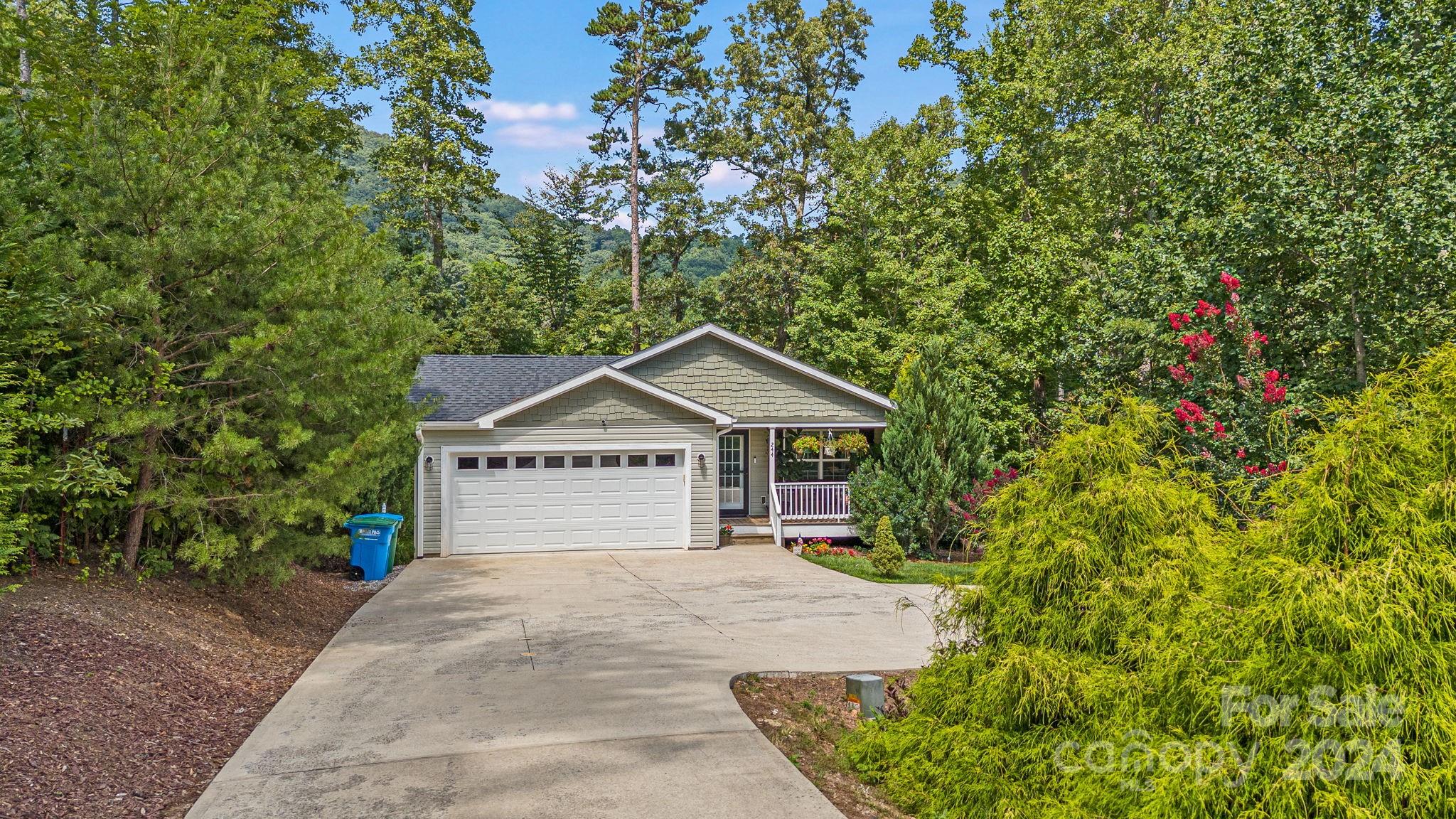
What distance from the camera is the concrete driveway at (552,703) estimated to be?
4902 mm

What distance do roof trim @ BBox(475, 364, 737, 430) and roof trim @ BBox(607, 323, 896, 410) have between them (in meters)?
1.99

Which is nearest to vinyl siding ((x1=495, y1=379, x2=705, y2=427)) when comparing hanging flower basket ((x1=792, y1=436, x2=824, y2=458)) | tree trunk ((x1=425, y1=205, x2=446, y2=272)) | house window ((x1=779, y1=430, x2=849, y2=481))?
hanging flower basket ((x1=792, y1=436, x2=824, y2=458))

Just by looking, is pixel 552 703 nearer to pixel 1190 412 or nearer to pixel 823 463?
pixel 1190 412

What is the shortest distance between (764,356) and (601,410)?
4.21m

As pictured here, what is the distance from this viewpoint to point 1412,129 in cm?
1215

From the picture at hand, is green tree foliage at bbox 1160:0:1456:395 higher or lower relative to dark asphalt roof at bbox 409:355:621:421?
higher

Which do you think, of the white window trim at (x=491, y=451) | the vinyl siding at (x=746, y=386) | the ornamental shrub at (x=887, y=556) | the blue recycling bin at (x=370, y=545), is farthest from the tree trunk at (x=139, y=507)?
the vinyl siding at (x=746, y=386)

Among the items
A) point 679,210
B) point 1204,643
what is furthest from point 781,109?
point 1204,643

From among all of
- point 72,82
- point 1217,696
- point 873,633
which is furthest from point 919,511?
point 72,82

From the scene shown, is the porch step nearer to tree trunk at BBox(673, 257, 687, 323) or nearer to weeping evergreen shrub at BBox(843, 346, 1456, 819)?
weeping evergreen shrub at BBox(843, 346, 1456, 819)

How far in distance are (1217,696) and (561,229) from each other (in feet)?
113

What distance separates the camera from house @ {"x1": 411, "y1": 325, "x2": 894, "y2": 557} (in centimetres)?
1574

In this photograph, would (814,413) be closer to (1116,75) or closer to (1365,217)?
(1365,217)

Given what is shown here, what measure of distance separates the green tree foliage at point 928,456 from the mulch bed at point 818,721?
8969mm
